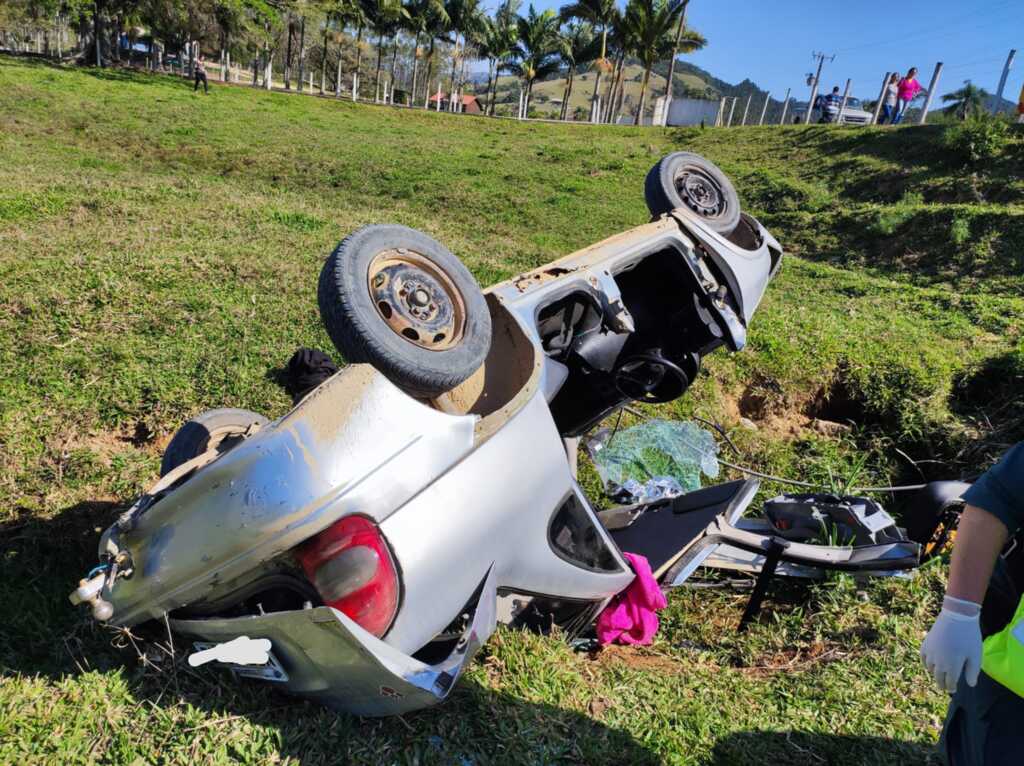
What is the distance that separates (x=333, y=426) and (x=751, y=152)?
20.4m

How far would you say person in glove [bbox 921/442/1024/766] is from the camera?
5.61 ft

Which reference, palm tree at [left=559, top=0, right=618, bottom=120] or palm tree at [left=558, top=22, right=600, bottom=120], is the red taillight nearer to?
palm tree at [left=559, top=0, right=618, bottom=120]

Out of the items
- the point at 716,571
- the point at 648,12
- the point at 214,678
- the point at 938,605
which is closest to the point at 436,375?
the point at 214,678

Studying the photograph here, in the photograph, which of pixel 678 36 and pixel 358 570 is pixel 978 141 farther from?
pixel 678 36

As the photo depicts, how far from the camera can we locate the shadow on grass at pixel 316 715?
212cm

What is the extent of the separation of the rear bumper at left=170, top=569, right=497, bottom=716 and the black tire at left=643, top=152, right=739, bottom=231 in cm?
270

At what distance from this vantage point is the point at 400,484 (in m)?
2.02

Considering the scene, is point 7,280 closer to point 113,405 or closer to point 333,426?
point 113,405

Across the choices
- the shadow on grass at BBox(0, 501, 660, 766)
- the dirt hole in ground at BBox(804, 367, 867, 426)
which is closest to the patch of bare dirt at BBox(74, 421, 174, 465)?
the shadow on grass at BBox(0, 501, 660, 766)

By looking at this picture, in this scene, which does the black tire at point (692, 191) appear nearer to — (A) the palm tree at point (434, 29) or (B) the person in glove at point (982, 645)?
(B) the person in glove at point (982, 645)

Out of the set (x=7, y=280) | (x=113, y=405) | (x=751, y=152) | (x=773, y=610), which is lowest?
(x=773, y=610)

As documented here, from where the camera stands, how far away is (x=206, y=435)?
3.03 metres

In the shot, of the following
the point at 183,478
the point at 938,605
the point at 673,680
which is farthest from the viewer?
the point at 938,605

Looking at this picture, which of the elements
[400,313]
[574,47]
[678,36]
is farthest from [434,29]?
[400,313]
